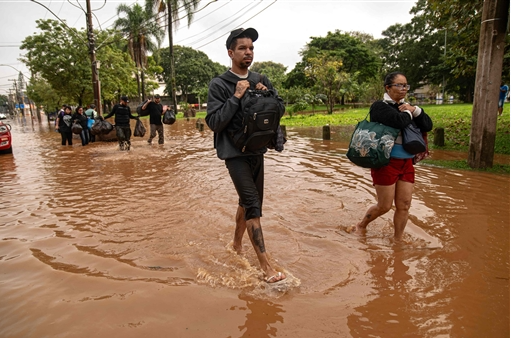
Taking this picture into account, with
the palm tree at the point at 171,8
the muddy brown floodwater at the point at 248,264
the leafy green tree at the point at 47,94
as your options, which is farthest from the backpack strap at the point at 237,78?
the leafy green tree at the point at 47,94

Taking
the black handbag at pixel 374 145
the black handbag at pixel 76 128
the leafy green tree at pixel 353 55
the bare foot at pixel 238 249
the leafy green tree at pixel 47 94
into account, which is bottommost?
the bare foot at pixel 238 249

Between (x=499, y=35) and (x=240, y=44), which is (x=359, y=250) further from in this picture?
(x=499, y=35)

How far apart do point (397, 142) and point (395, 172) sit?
0.29 m

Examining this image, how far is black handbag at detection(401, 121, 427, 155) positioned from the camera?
327cm

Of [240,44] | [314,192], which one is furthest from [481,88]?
[240,44]

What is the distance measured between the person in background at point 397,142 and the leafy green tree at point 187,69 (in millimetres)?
56412

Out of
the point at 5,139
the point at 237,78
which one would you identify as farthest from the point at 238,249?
the point at 5,139

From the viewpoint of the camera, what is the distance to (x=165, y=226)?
426cm

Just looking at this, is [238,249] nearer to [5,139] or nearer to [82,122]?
[5,139]

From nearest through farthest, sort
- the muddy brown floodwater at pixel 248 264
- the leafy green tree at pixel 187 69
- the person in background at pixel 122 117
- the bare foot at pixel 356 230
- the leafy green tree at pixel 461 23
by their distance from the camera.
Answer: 1. the muddy brown floodwater at pixel 248 264
2. the bare foot at pixel 356 230
3. the leafy green tree at pixel 461 23
4. the person in background at pixel 122 117
5. the leafy green tree at pixel 187 69

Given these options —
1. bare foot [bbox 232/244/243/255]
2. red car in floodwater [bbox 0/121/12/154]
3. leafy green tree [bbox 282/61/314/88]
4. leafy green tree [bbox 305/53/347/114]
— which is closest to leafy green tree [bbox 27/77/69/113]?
leafy green tree [bbox 282/61/314/88]

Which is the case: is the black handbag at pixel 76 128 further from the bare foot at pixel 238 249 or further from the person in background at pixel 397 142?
the person in background at pixel 397 142

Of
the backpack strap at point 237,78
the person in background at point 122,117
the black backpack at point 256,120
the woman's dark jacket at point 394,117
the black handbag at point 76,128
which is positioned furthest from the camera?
the black handbag at point 76,128

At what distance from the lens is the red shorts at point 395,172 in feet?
11.1
